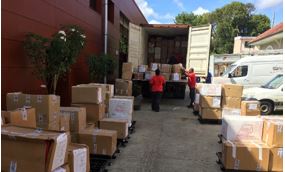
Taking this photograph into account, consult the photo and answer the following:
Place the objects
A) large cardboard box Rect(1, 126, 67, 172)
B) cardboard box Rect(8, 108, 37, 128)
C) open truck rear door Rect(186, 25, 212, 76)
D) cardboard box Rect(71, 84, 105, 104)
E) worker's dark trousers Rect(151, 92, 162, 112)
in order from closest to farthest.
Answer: large cardboard box Rect(1, 126, 67, 172) < cardboard box Rect(8, 108, 37, 128) < cardboard box Rect(71, 84, 105, 104) < worker's dark trousers Rect(151, 92, 162, 112) < open truck rear door Rect(186, 25, 212, 76)

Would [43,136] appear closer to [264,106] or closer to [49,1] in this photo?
[49,1]

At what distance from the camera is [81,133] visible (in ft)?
17.6

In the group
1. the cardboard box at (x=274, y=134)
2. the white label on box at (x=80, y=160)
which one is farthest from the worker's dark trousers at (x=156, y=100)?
the white label on box at (x=80, y=160)

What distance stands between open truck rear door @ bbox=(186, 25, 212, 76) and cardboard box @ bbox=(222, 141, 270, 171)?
7.72m

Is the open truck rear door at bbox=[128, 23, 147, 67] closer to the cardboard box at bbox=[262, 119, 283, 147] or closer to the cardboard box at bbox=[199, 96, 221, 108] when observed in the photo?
the cardboard box at bbox=[199, 96, 221, 108]

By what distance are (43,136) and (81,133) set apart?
8.56ft

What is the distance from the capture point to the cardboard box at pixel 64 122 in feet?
15.9

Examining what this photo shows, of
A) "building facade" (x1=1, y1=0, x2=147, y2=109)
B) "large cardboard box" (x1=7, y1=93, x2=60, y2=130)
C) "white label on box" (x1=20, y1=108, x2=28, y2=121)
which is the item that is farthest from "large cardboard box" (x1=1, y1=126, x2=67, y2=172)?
"building facade" (x1=1, y1=0, x2=147, y2=109)

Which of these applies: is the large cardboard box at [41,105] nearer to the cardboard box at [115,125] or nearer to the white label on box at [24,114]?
the white label on box at [24,114]

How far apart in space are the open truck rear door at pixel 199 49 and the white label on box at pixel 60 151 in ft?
32.8

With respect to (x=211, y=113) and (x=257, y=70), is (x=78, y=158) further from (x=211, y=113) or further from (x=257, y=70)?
(x=257, y=70)

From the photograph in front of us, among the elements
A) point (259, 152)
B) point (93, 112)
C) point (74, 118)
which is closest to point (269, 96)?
point (259, 152)

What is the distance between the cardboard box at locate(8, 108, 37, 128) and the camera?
3.51 meters

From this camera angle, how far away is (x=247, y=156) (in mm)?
4891
